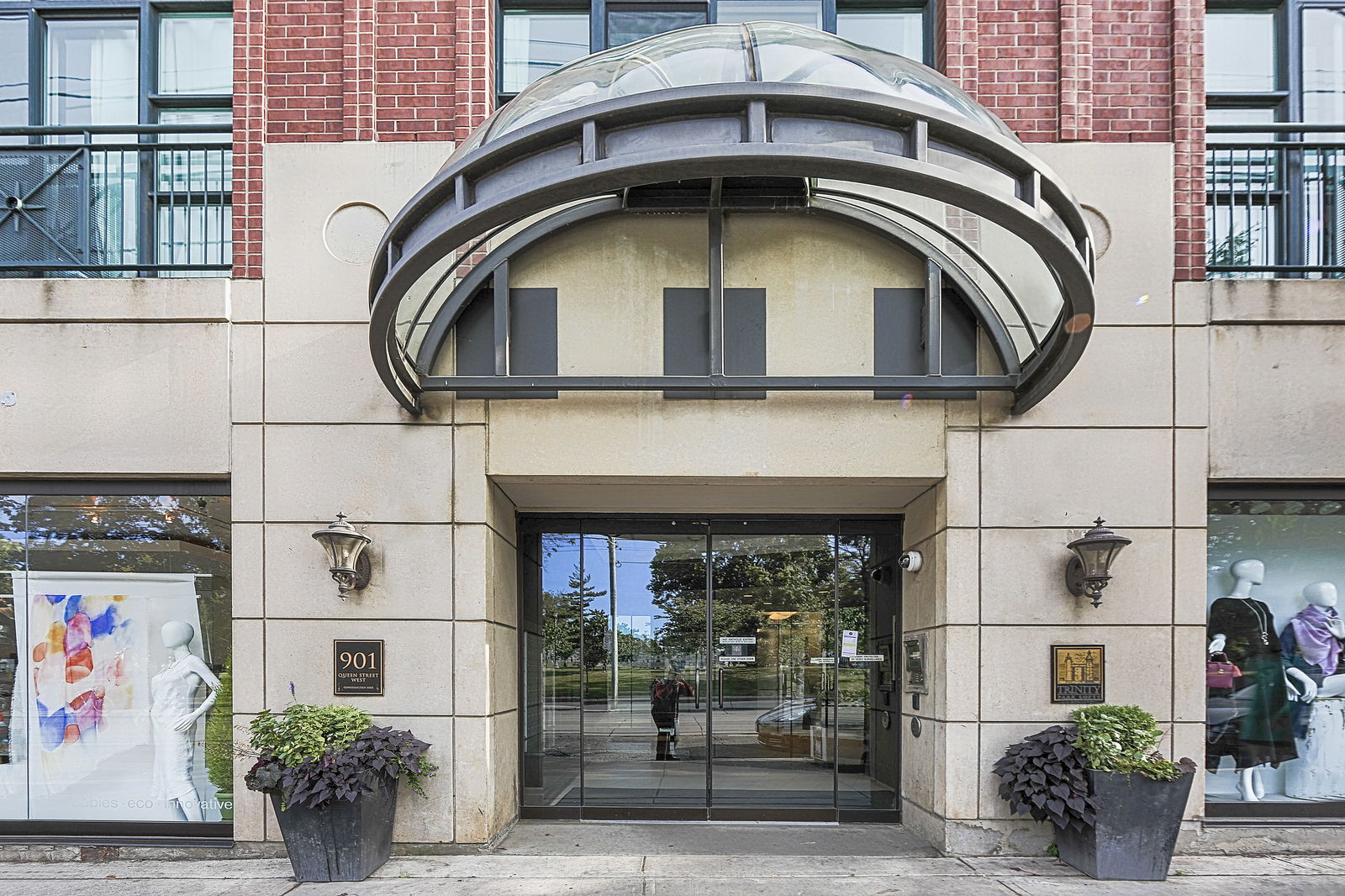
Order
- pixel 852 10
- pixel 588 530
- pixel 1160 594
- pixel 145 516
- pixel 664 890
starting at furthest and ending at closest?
pixel 588 530 < pixel 852 10 < pixel 145 516 < pixel 1160 594 < pixel 664 890

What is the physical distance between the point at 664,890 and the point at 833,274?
4873mm

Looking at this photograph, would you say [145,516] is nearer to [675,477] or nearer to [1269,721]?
[675,477]

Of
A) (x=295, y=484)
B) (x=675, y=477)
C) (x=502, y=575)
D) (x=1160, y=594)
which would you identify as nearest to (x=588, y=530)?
(x=502, y=575)

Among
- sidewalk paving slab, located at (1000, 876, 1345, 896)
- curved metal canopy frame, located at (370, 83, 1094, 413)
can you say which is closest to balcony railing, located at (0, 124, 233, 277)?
curved metal canopy frame, located at (370, 83, 1094, 413)

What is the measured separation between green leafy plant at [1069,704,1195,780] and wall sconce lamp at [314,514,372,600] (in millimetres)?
5685

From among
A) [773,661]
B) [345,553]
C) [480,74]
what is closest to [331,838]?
[345,553]

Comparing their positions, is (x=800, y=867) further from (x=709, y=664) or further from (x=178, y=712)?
(x=178, y=712)

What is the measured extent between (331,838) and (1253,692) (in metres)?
7.48

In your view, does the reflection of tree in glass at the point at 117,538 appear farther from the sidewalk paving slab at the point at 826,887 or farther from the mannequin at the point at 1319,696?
the mannequin at the point at 1319,696

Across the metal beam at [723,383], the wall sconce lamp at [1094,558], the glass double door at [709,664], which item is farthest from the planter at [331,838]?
the wall sconce lamp at [1094,558]

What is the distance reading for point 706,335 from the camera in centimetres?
762

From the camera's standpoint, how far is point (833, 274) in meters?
7.72

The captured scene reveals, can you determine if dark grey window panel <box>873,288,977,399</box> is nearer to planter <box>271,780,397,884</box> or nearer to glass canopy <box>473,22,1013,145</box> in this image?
glass canopy <box>473,22,1013,145</box>

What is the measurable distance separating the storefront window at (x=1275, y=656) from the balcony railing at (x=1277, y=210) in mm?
2079
